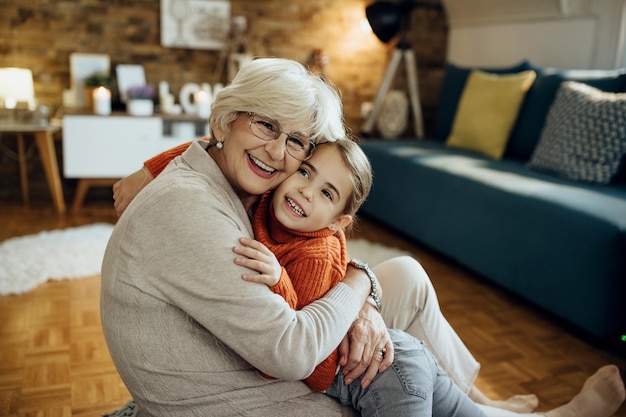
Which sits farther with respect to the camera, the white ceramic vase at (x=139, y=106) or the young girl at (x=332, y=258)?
the white ceramic vase at (x=139, y=106)

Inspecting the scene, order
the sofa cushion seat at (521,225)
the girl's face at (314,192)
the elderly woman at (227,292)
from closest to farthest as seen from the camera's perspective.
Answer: the elderly woman at (227,292)
the girl's face at (314,192)
the sofa cushion seat at (521,225)

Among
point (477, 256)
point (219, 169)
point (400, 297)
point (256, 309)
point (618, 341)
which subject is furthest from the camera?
point (477, 256)

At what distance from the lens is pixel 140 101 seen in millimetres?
3684

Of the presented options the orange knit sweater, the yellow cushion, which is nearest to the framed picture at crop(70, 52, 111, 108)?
the yellow cushion

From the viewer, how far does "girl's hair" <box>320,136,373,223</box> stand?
1.24 meters

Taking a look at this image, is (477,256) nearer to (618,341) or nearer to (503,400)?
(618,341)

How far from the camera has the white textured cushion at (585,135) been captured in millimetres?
2572

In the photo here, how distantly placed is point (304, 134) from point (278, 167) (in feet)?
0.29

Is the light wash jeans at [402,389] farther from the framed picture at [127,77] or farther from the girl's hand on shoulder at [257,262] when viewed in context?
the framed picture at [127,77]

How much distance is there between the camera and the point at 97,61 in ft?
12.7

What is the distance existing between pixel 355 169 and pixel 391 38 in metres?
3.49

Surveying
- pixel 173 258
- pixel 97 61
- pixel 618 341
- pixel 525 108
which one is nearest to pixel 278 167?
pixel 173 258

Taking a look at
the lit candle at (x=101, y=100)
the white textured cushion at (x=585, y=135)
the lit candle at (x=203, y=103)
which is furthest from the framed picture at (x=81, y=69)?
the white textured cushion at (x=585, y=135)

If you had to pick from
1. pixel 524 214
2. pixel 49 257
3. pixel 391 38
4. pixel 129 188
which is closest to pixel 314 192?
pixel 129 188
